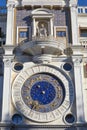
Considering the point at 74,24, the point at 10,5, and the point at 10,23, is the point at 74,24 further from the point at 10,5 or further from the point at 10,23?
the point at 10,5

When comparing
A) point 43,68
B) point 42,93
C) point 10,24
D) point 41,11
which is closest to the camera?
point 42,93

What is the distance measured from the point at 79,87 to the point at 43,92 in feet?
5.95

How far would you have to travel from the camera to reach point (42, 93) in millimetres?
17469

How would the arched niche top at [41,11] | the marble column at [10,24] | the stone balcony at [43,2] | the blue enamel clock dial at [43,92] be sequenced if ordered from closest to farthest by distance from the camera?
the blue enamel clock dial at [43,92] → the marble column at [10,24] → the arched niche top at [41,11] → the stone balcony at [43,2]

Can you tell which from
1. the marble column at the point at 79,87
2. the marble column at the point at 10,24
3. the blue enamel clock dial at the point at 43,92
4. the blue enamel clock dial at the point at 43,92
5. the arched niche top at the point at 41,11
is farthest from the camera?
the arched niche top at the point at 41,11

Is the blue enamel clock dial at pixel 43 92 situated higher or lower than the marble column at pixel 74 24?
lower

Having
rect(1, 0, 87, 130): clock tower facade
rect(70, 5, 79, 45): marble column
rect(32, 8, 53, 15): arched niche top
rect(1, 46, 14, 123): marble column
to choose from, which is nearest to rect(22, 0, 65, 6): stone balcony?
rect(1, 0, 87, 130): clock tower facade

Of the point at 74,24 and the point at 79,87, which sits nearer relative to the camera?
the point at 79,87

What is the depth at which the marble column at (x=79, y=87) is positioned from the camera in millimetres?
16748

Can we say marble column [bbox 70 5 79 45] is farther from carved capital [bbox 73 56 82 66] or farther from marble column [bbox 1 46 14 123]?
marble column [bbox 1 46 14 123]

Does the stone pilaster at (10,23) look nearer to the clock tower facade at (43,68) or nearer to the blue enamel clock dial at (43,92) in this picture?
the clock tower facade at (43,68)

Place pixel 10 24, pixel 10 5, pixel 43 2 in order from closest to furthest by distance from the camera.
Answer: pixel 10 24, pixel 10 5, pixel 43 2

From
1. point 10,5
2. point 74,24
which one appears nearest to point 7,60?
point 10,5

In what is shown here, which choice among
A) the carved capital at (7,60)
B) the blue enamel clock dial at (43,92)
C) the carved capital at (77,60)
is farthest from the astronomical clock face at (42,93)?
the carved capital at (77,60)
